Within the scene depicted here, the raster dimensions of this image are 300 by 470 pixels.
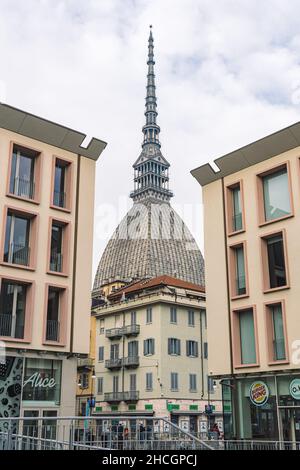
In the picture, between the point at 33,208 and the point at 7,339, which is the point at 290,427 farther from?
the point at 33,208

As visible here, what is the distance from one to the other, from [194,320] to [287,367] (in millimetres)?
32077

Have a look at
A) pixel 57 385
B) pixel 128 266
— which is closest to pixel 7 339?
pixel 57 385

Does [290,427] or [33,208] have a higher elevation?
[33,208]

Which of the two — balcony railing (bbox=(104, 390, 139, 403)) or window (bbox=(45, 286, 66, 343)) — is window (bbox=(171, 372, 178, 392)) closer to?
balcony railing (bbox=(104, 390, 139, 403))

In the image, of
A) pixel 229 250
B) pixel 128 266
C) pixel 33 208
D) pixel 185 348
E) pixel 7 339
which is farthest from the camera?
pixel 128 266

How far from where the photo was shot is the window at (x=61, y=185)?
98.1 ft

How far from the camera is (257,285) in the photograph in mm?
29703

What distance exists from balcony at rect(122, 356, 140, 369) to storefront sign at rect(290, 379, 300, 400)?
104 feet

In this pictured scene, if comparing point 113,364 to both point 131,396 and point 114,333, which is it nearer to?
point 114,333

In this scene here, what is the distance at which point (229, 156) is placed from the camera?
32281 mm

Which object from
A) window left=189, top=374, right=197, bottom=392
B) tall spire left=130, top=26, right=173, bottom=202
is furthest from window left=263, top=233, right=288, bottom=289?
tall spire left=130, top=26, right=173, bottom=202

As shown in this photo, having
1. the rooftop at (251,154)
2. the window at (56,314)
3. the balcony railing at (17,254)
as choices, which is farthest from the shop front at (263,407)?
the balcony railing at (17,254)

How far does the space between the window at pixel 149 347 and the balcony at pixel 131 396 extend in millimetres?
4060

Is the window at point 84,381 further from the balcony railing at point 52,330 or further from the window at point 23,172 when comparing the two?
the window at point 23,172
